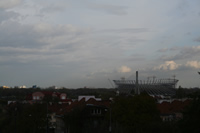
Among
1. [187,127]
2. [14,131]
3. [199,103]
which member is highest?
[199,103]


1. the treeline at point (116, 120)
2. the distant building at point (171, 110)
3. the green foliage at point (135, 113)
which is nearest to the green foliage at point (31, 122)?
the treeline at point (116, 120)

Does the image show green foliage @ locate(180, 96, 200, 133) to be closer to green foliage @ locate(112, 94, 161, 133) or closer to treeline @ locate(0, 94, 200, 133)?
treeline @ locate(0, 94, 200, 133)

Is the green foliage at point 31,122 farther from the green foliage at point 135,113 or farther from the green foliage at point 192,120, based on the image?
the green foliage at point 192,120

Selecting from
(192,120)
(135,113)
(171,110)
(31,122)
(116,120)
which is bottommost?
(31,122)

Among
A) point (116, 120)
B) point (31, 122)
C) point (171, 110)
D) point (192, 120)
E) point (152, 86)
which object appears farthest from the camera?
point (152, 86)

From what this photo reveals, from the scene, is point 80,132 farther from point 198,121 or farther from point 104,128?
point 198,121

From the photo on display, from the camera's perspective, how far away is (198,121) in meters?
24.8

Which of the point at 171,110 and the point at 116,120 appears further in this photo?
the point at 171,110

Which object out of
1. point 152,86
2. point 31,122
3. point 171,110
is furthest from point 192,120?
point 152,86

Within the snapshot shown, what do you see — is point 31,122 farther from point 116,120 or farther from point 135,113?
point 135,113

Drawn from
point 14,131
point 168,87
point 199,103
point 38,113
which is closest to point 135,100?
point 38,113

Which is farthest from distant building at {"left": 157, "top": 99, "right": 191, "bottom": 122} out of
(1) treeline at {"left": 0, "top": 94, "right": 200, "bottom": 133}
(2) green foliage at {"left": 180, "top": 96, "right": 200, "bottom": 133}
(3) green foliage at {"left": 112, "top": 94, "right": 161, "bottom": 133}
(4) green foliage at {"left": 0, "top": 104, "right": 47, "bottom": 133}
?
(2) green foliage at {"left": 180, "top": 96, "right": 200, "bottom": 133}

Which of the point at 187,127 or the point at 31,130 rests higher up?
the point at 187,127

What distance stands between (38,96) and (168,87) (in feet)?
228
